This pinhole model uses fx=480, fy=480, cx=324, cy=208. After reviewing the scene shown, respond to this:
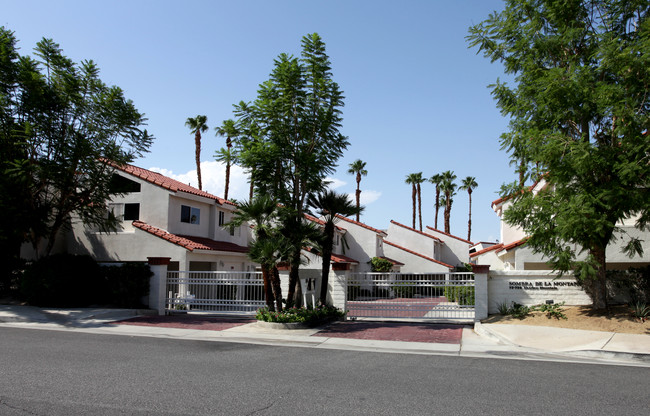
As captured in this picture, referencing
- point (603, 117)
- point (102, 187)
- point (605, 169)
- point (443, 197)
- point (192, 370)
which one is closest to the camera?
point (192, 370)

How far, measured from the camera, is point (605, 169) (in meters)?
13.3

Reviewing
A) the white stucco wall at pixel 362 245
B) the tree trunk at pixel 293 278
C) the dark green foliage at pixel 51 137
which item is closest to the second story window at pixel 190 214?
the dark green foliage at pixel 51 137

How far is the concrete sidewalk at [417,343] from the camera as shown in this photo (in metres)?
11.0

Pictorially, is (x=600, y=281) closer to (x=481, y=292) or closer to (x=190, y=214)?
(x=481, y=292)

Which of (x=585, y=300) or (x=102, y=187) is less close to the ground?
(x=102, y=187)

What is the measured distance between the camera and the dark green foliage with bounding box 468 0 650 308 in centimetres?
1263

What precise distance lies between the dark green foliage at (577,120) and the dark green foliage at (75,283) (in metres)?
14.1

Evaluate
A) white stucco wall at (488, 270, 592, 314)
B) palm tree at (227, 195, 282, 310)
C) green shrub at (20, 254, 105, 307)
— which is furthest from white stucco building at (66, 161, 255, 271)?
white stucco wall at (488, 270, 592, 314)

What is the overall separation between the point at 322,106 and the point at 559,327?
1009 cm

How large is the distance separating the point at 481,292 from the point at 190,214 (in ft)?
56.9

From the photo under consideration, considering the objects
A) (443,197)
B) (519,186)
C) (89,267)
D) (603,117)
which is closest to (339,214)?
(519,186)

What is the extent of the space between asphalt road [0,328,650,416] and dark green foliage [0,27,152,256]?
33.7ft

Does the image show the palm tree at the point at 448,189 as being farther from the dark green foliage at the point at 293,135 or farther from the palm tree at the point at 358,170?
the dark green foliage at the point at 293,135

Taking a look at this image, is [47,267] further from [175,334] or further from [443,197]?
[443,197]
